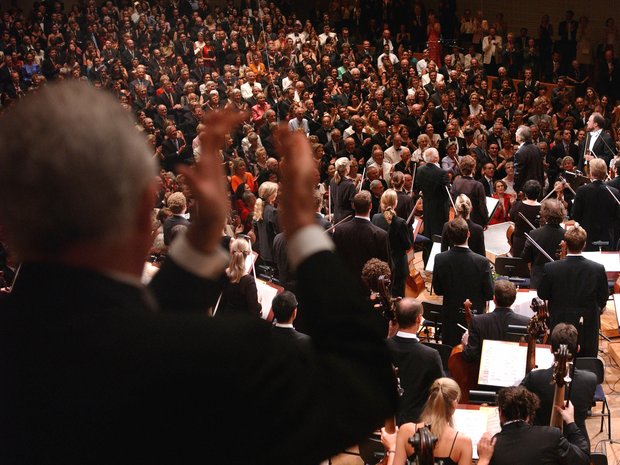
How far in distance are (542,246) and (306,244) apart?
685 cm

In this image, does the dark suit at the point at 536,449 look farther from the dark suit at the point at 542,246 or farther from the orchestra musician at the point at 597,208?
the orchestra musician at the point at 597,208

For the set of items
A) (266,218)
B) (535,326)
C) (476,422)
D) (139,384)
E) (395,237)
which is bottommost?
(139,384)

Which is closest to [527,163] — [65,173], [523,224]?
[523,224]

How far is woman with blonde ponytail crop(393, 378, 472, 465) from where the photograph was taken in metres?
4.42

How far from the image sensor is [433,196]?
10.1 meters

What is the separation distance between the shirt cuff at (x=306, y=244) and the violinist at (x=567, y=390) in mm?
4263

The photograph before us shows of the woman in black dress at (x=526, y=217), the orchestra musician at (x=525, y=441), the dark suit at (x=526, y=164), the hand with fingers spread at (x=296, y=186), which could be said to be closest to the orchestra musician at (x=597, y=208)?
the woman in black dress at (x=526, y=217)

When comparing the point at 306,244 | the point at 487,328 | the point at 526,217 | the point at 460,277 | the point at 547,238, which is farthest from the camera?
the point at 526,217

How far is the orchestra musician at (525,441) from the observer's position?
14.4 ft

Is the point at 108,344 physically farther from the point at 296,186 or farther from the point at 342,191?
the point at 342,191

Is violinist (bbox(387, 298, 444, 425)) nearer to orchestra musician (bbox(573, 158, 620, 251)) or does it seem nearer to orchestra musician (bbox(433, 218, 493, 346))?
orchestra musician (bbox(433, 218, 493, 346))

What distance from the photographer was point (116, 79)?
51.3 ft

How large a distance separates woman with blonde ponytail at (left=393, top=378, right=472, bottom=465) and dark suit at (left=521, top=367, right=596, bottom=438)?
838 mm

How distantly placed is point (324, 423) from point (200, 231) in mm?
353
